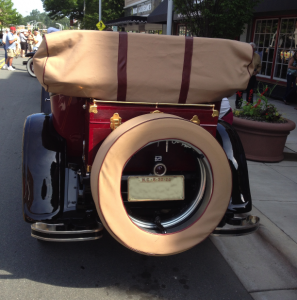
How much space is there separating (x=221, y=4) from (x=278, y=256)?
278 inches

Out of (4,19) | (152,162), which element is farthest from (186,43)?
(4,19)

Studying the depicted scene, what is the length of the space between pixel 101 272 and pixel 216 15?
7523 mm

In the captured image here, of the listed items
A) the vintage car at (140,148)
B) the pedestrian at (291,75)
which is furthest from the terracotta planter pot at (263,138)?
the pedestrian at (291,75)

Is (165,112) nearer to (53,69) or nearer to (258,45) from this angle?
(53,69)

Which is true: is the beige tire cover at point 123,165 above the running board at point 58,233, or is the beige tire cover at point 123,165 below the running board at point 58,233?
above

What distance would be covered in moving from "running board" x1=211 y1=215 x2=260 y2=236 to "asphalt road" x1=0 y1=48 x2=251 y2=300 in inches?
16.5

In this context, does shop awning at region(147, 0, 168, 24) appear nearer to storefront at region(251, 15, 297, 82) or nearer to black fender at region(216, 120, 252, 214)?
storefront at region(251, 15, 297, 82)

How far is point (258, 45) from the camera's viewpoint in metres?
13.8

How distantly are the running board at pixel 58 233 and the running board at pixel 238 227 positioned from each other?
0.99 m

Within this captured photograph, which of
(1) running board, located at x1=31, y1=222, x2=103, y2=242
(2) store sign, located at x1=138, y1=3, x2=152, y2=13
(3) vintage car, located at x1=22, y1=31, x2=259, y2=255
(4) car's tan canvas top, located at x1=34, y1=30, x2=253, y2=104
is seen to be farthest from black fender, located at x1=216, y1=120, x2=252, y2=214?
(2) store sign, located at x1=138, y1=3, x2=152, y2=13

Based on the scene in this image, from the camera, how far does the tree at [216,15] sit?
8789 mm

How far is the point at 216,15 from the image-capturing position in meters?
8.76

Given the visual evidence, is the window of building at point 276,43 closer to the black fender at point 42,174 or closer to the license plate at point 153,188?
the license plate at point 153,188

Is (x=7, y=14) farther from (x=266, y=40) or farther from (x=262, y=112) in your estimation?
(x=262, y=112)
